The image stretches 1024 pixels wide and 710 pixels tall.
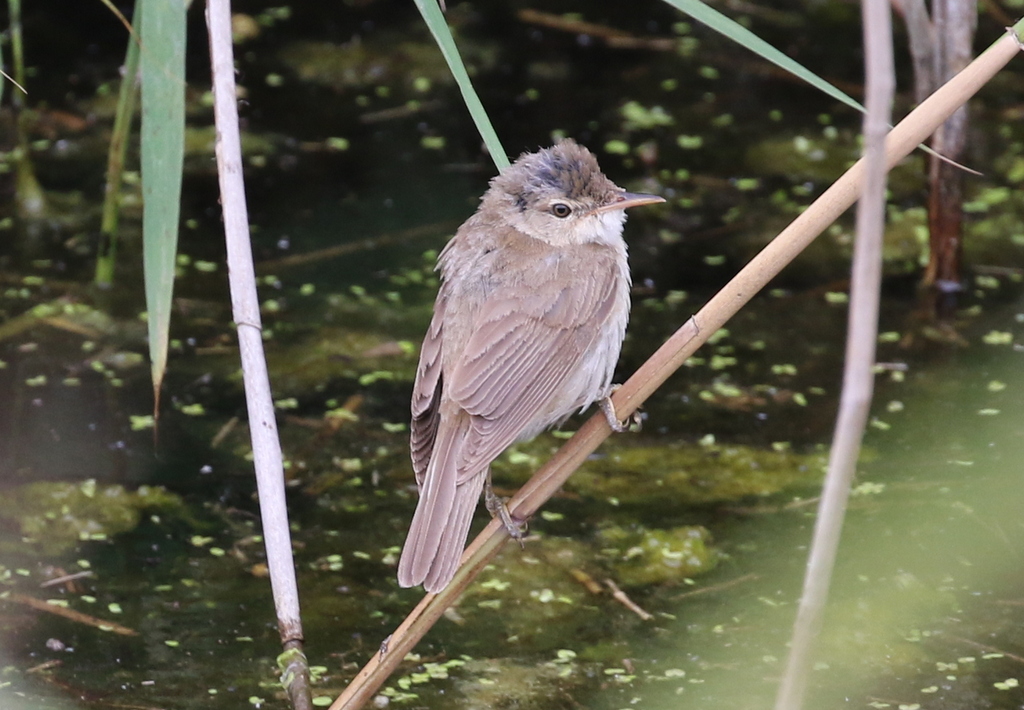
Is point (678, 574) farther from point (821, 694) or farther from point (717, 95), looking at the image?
point (717, 95)

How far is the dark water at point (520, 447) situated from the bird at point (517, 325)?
0.67 metres

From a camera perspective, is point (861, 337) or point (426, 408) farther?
point (426, 408)

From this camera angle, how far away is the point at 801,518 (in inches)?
148

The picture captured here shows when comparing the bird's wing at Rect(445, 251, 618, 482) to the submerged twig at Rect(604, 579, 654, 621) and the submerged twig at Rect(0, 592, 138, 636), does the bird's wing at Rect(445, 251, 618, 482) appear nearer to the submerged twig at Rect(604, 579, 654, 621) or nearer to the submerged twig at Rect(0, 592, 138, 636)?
the submerged twig at Rect(604, 579, 654, 621)

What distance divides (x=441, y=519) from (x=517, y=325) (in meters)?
0.54

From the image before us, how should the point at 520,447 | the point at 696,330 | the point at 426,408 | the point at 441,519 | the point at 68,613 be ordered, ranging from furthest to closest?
the point at 520,447
the point at 68,613
the point at 426,408
the point at 441,519
the point at 696,330

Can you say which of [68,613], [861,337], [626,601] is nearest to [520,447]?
[626,601]

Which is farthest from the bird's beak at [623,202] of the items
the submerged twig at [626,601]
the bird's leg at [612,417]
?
the submerged twig at [626,601]

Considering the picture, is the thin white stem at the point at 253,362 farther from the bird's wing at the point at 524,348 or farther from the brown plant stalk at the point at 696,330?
the bird's wing at the point at 524,348

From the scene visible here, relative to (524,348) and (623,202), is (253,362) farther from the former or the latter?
(623,202)

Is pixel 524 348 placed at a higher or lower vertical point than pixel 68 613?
higher

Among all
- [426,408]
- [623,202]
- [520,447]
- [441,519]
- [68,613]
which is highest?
[520,447]

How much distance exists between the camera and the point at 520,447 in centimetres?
420

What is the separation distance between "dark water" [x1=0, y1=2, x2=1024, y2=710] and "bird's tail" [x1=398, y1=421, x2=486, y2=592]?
654mm
